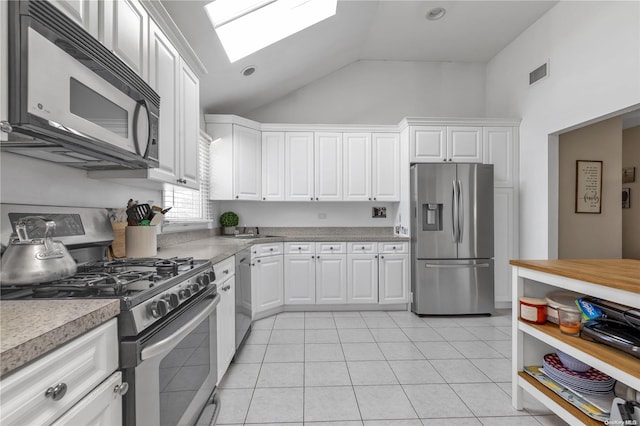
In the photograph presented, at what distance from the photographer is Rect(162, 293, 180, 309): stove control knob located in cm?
123

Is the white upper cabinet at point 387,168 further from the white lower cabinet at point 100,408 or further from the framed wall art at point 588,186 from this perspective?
the white lower cabinet at point 100,408

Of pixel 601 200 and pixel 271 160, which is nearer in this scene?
pixel 601 200

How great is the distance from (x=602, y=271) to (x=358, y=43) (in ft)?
12.2

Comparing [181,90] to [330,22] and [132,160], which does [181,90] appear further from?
[330,22]

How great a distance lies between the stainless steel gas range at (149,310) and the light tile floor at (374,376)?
45cm

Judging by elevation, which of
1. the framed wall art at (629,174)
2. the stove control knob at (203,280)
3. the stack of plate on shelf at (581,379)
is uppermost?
the framed wall art at (629,174)

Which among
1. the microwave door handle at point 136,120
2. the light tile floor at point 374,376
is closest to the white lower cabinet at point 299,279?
the light tile floor at point 374,376

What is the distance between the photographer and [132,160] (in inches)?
60.8

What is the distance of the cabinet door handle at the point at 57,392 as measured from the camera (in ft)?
2.33

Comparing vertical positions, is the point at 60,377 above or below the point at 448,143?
below

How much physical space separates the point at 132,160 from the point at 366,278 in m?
3.04

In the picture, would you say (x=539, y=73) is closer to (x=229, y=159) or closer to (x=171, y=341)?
(x=229, y=159)

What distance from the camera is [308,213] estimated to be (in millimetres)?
4555

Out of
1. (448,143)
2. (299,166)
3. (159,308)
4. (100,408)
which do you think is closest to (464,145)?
(448,143)
